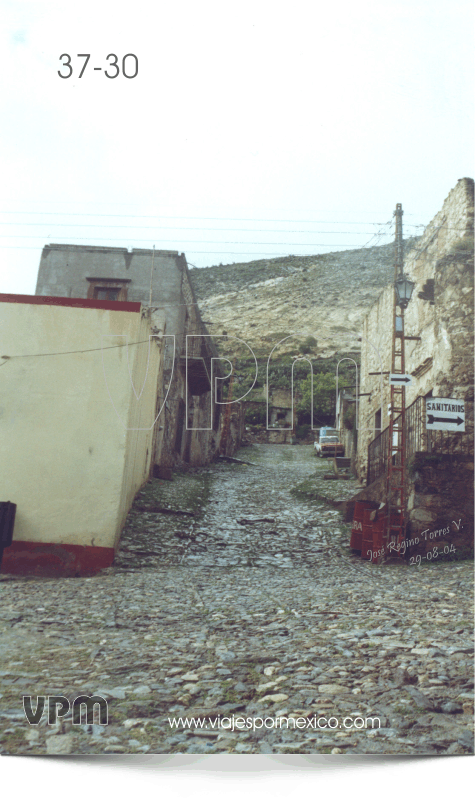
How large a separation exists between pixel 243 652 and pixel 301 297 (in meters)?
8.00

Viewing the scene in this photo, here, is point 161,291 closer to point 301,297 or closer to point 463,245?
point 301,297

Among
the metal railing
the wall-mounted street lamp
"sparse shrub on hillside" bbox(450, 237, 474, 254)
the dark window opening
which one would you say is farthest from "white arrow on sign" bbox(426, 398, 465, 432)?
the dark window opening

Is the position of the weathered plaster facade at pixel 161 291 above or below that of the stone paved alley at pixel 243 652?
above

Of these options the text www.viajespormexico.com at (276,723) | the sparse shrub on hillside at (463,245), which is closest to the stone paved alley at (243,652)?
the text www.viajespormexico.com at (276,723)

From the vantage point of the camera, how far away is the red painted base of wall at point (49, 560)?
675cm

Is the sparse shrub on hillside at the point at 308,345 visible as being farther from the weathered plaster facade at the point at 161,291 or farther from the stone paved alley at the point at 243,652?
the stone paved alley at the point at 243,652

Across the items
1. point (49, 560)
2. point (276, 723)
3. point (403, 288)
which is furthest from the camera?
point (403, 288)

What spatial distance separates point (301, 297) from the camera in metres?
10.7

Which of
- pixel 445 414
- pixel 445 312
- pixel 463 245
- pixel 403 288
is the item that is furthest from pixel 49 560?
pixel 463 245

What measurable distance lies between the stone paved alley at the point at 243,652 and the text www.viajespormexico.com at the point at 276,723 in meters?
0.02

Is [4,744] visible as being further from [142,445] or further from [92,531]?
[142,445]

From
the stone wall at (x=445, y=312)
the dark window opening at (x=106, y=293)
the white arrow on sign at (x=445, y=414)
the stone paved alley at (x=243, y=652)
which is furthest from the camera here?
the dark window opening at (x=106, y=293)

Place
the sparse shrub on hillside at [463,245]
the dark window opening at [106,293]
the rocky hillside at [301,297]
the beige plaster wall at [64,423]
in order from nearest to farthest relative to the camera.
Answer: the beige plaster wall at [64,423]
the sparse shrub on hillside at [463,245]
the rocky hillside at [301,297]
the dark window opening at [106,293]

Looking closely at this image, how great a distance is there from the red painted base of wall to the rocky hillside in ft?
11.4
